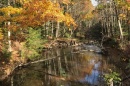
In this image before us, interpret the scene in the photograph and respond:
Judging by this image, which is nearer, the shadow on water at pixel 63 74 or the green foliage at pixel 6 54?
the shadow on water at pixel 63 74

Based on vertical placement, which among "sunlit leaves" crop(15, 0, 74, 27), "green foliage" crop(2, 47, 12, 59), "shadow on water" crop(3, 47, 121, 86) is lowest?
"shadow on water" crop(3, 47, 121, 86)

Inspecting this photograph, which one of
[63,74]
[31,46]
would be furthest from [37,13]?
[31,46]

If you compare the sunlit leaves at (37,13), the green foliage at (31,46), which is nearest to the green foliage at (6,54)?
the sunlit leaves at (37,13)

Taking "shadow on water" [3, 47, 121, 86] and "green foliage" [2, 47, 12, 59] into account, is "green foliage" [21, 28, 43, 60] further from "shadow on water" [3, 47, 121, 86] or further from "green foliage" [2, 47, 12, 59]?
"green foliage" [2, 47, 12, 59]

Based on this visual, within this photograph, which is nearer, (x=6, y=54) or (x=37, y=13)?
(x=6, y=54)

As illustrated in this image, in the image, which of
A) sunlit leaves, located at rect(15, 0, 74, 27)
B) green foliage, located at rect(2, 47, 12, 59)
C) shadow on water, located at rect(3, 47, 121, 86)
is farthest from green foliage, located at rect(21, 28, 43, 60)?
sunlit leaves, located at rect(15, 0, 74, 27)

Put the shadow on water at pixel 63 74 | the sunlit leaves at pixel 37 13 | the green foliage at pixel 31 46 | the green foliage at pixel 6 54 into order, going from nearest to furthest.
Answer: the shadow on water at pixel 63 74
the green foliage at pixel 6 54
the sunlit leaves at pixel 37 13
the green foliage at pixel 31 46

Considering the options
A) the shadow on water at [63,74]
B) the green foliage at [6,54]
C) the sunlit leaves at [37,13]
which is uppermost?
the sunlit leaves at [37,13]

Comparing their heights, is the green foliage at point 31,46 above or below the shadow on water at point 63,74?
above

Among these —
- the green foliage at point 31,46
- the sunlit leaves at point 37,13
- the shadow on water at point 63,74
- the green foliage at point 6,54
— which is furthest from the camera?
the green foliage at point 31,46

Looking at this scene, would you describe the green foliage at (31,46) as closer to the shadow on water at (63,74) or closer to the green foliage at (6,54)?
the shadow on water at (63,74)

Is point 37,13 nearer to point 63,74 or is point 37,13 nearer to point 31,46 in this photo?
point 63,74

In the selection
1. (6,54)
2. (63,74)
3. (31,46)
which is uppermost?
(31,46)

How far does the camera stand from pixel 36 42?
22.2 metres
